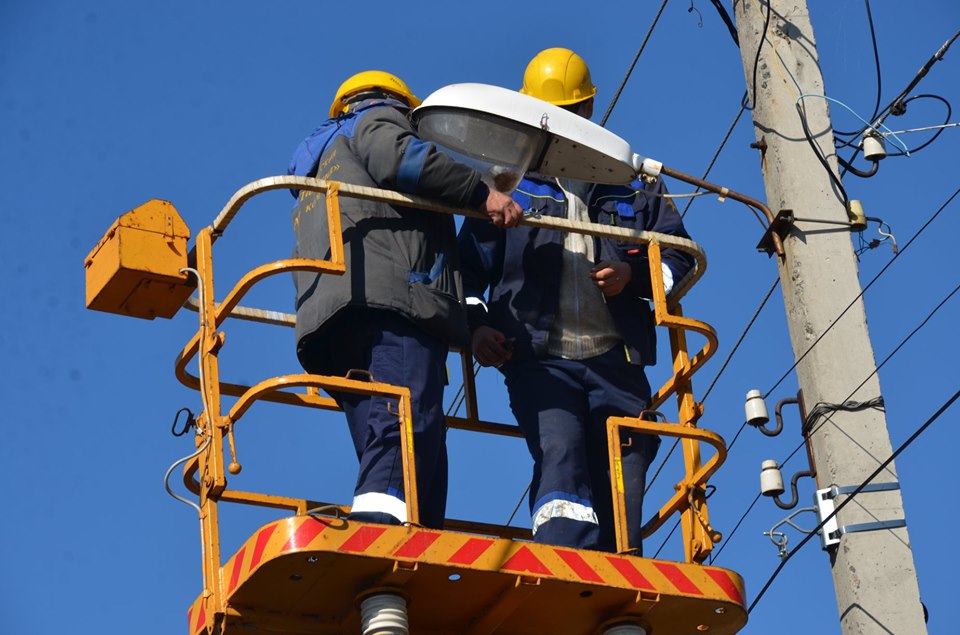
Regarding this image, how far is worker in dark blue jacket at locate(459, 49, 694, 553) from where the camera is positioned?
8039mm

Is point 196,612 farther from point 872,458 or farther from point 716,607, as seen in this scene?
point 872,458

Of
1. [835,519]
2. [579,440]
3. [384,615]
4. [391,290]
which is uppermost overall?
[391,290]

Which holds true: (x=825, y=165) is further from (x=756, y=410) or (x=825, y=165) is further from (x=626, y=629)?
(x=626, y=629)

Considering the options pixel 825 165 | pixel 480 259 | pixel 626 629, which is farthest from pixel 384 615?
pixel 825 165

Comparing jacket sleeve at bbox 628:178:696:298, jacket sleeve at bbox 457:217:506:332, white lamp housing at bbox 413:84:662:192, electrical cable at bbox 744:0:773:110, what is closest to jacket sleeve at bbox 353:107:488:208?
white lamp housing at bbox 413:84:662:192

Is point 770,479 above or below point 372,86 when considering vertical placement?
below

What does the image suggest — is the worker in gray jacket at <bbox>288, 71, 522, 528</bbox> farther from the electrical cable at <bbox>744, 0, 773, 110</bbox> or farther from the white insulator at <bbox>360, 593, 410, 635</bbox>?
the electrical cable at <bbox>744, 0, 773, 110</bbox>

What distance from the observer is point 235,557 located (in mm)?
7039

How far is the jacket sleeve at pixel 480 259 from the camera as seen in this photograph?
8617mm

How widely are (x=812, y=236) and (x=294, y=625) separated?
286 centimetres

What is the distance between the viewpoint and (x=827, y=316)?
7.95m

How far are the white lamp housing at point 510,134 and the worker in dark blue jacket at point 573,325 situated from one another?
10.0 inches

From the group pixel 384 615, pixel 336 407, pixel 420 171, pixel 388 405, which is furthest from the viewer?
pixel 336 407

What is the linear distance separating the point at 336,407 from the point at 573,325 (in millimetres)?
1131
